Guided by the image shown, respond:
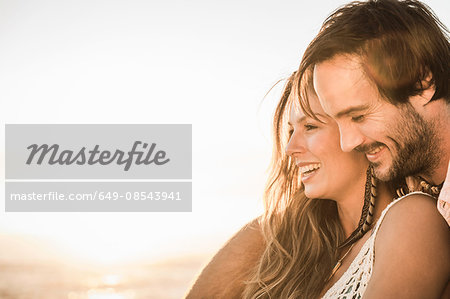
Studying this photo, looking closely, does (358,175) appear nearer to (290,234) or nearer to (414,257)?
(290,234)

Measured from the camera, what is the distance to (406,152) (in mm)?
2484

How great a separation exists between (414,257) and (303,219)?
4.38 ft

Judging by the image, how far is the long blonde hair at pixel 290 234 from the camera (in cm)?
310

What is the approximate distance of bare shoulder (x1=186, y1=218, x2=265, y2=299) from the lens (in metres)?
3.21

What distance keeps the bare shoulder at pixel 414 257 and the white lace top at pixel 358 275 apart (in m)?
0.14

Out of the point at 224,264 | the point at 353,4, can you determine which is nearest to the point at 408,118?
A: the point at 353,4

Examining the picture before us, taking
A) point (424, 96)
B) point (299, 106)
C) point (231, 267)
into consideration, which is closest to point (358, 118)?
point (424, 96)

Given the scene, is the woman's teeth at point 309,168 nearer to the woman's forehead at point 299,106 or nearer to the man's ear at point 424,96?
the woman's forehead at point 299,106

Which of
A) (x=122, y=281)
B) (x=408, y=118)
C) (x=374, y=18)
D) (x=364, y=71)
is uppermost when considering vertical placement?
(x=374, y=18)

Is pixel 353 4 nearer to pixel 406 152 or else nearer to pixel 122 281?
pixel 406 152

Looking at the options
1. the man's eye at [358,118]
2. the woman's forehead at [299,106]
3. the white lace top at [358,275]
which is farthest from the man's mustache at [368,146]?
the woman's forehead at [299,106]

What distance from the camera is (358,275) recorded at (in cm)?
241

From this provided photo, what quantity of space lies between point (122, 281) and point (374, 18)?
31.5 ft

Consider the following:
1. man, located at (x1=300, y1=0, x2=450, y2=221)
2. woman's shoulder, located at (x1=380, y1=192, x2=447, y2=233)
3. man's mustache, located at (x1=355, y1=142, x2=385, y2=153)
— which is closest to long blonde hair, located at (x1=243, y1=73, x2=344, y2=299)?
man, located at (x1=300, y1=0, x2=450, y2=221)
